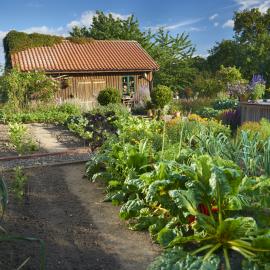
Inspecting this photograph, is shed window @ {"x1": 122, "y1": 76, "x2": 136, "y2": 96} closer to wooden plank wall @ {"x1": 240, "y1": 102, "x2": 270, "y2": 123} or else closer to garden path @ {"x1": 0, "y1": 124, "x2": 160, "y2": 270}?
wooden plank wall @ {"x1": 240, "y1": 102, "x2": 270, "y2": 123}

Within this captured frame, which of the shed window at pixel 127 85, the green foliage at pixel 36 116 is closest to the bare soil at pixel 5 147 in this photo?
the green foliage at pixel 36 116

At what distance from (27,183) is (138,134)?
8.32 ft

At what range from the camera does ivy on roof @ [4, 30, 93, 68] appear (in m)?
23.3

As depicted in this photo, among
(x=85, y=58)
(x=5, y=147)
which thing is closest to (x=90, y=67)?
(x=85, y=58)

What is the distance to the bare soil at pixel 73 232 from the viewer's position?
350 cm

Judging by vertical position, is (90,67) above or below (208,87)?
above

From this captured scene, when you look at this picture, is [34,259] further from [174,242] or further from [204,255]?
[204,255]

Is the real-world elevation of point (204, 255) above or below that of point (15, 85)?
below

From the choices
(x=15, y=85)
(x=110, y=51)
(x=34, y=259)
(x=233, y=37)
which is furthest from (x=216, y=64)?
(x=34, y=259)

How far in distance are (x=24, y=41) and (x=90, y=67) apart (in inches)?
169

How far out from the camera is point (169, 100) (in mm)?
21188

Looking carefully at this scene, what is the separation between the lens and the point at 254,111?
40.0ft

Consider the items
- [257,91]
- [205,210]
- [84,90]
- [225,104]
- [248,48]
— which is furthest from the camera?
[248,48]

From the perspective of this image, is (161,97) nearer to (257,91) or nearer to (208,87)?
(257,91)
